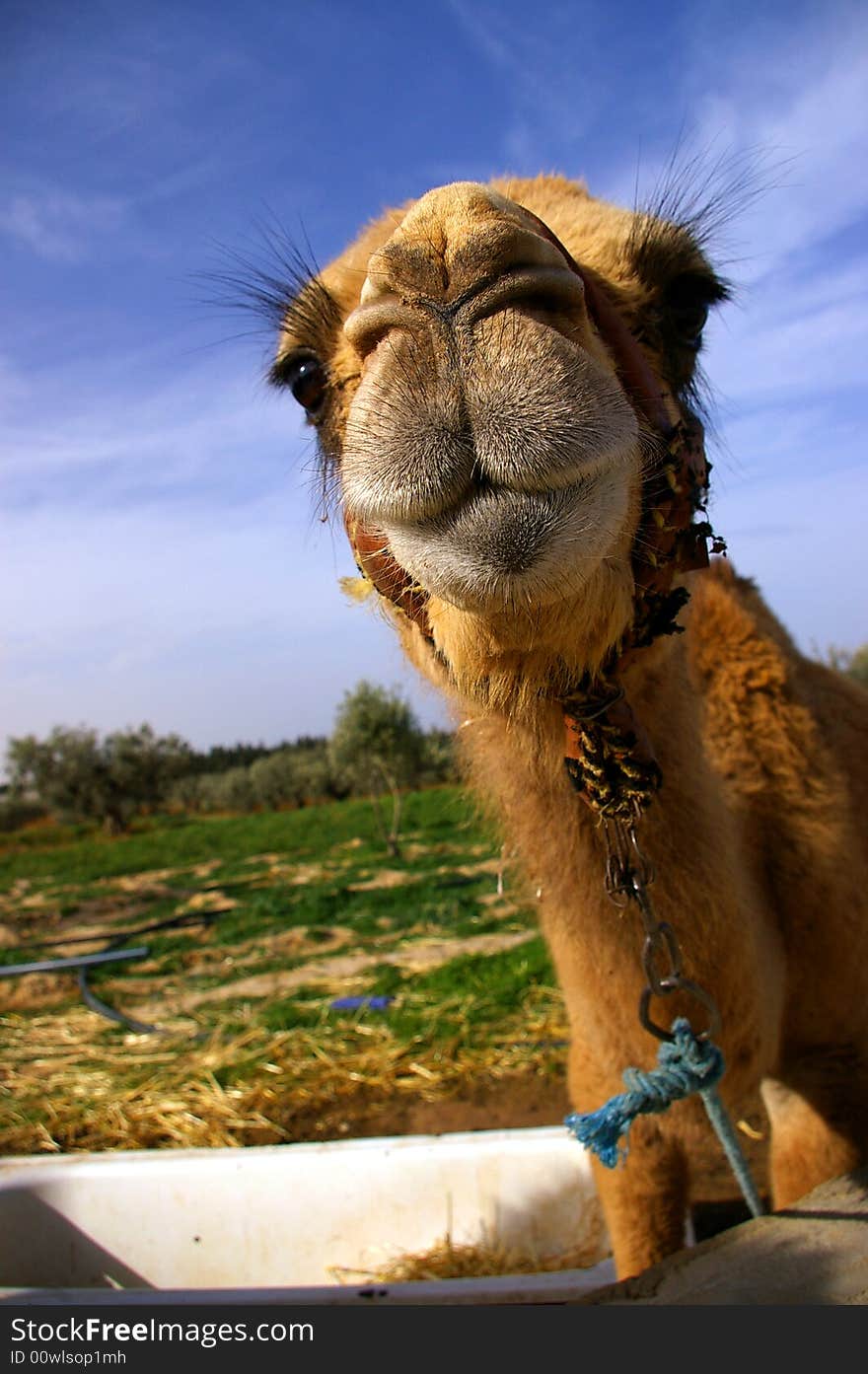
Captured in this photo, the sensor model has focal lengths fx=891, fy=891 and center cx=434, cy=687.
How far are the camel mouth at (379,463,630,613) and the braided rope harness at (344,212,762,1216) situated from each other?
31cm

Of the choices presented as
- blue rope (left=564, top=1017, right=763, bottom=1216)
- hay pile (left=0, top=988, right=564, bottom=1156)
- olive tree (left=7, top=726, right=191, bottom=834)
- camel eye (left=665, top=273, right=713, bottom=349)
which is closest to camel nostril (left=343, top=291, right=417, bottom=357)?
camel eye (left=665, top=273, right=713, bottom=349)

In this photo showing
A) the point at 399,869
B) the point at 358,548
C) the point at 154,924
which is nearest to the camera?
the point at 358,548

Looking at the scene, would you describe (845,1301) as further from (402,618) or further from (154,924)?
(154,924)

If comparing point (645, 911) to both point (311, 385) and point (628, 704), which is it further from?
point (311, 385)

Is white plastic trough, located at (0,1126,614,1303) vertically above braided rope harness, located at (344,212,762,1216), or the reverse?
braided rope harness, located at (344,212,762,1216)

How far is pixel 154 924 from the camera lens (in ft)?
53.8

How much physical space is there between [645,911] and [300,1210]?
10.5ft

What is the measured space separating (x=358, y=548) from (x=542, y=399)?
0.74 metres

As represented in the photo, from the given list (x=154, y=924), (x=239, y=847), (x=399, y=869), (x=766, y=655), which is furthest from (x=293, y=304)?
(x=239, y=847)

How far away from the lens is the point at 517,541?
1.66m

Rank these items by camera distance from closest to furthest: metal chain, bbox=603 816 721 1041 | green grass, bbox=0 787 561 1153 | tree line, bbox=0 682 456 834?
1. metal chain, bbox=603 816 721 1041
2. green grass, bbox=0 787 561 1153
3. tree line, bbox=0 682 456 834

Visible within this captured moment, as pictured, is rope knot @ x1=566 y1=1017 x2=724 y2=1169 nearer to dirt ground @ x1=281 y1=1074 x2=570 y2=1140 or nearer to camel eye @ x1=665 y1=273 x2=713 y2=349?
camel eye @ x1=665 y1=273 x2=713 y2=349

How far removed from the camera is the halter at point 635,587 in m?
2.10

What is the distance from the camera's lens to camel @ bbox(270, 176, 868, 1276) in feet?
5.51
